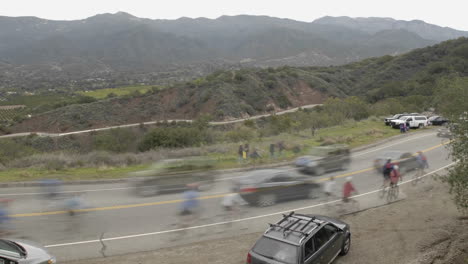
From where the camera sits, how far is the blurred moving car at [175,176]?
54.0 feet

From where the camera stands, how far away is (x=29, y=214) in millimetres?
12836

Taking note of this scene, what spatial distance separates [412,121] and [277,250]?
29946mm

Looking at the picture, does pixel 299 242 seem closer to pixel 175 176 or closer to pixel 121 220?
pixel 121 220

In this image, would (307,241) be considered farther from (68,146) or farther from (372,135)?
(68,146)

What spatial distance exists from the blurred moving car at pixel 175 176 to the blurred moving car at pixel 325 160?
16.6 feet

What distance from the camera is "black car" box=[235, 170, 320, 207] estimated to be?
14.8 metres

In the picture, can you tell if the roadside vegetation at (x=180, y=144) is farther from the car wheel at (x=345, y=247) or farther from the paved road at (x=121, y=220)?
the car wheel at (x=345, y=247)

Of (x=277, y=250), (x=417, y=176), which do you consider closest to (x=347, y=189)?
(x=417, y=176)

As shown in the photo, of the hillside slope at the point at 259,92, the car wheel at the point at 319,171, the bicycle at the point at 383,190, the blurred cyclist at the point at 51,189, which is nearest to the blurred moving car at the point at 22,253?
the blurred cyclist at the point at 51,189

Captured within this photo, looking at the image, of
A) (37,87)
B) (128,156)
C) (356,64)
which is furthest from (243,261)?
(37,87)

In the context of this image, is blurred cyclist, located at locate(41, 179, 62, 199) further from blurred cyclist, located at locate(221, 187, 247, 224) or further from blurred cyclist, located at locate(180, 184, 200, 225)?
blurred cyclist, located at locate(221, 187, 247, 224)

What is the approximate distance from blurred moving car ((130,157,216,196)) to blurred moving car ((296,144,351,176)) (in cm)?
507

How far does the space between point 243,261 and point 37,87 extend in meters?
148

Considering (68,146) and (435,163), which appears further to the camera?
(68,146)
